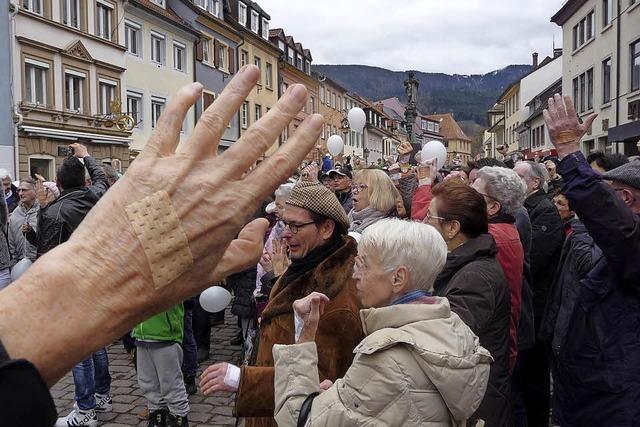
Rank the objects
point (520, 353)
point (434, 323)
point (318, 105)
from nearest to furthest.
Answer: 1. point (434, 323)
2. point (520, 353)
3. point (318, 105)

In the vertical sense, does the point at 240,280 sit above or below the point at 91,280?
below

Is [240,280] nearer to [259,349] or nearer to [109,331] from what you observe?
[259,349]

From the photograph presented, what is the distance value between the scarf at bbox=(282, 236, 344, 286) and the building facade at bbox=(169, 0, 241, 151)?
82.1 ft

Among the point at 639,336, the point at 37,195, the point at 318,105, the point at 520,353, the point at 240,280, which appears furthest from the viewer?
the point at 318,105

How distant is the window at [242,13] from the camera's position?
3656 cm

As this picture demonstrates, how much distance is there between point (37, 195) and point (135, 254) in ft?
23.2

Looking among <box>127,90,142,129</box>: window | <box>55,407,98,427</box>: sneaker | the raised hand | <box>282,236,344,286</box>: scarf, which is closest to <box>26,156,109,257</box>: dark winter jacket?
<box>55,407,98,427</box>: sneaker

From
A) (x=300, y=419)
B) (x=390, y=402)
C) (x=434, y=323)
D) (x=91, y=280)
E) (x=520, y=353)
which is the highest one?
(x=91, y=280)

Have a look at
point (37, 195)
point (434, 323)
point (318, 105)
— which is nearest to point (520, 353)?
point (434, 323)

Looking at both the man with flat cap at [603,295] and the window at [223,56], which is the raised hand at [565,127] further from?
the window at [223,56]

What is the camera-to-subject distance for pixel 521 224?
475 centimetres

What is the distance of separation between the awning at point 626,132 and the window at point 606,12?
26.7 ft

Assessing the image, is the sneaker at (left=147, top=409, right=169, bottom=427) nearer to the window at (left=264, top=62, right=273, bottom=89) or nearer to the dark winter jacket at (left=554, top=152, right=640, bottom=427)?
the dark winter jacket at (left=554, top=152, right=640, bottom=427)

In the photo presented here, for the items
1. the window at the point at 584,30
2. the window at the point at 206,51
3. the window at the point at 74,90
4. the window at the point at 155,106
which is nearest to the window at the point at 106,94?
the window at the point at 74,90
